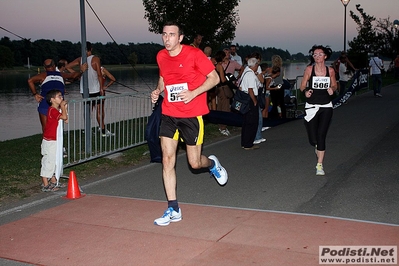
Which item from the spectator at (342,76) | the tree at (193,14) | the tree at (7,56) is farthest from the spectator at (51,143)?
the tree at (193,14)

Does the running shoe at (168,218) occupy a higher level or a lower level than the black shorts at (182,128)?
lower

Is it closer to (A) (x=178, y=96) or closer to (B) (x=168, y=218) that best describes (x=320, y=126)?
(A) (x=178, y=96)

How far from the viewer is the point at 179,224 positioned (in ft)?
20.2

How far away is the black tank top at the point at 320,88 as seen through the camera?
27.1 ft

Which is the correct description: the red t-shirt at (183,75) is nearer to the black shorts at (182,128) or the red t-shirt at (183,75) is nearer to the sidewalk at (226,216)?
the black shorts at (182,128)

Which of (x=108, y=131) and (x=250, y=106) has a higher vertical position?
(x=250, y=106)

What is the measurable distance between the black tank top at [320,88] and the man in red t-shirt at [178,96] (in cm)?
257

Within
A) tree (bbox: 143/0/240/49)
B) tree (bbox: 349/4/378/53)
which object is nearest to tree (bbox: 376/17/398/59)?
tree (bbox: 349/4/378/53)

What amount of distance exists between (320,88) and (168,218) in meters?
3.50

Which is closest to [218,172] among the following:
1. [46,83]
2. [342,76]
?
[46,83]

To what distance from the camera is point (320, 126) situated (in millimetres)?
8375

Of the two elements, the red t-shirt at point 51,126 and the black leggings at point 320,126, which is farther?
the black leggings at point 320,126

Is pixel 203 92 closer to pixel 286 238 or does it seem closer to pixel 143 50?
pixel 286 238

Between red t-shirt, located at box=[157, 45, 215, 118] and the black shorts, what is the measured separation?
59 millimetres
